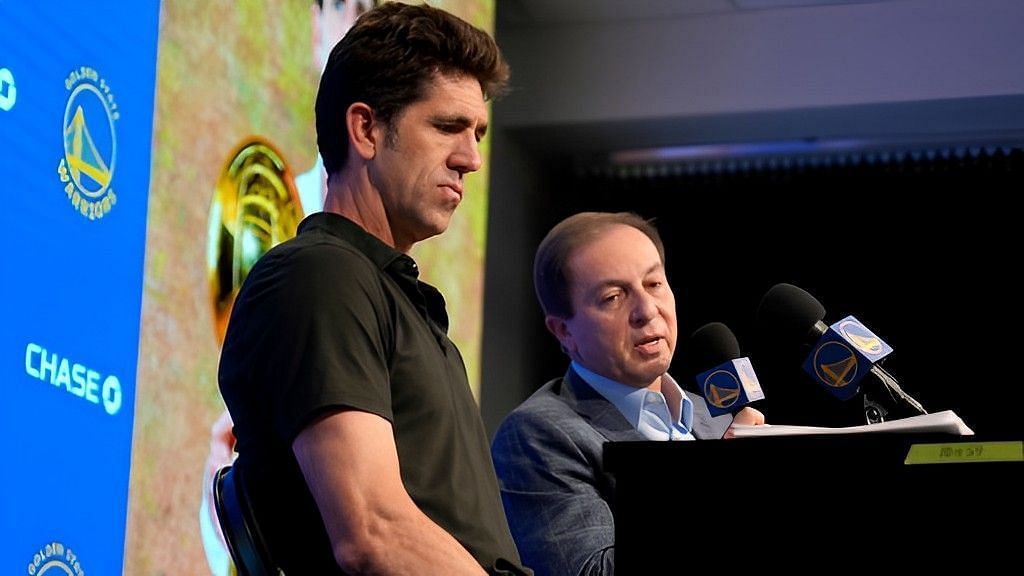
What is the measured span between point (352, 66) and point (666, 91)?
4.18m

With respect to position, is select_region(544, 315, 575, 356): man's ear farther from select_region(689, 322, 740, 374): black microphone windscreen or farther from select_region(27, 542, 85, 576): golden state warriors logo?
select_region(27, 542, 85, 576): golden state warriors logo

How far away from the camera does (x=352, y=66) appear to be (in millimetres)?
1731

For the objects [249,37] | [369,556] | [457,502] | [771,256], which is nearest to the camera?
[369,556]

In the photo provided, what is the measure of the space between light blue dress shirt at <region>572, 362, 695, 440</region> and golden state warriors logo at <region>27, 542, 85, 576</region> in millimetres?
852

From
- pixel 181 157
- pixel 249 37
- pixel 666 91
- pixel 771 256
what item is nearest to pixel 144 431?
pixel 181 157

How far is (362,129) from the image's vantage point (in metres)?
1.72

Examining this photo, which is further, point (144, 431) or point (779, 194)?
point (779, 194)

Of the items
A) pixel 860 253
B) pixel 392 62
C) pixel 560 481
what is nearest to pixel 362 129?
pixel 392 62

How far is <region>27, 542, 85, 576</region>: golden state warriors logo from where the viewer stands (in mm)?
1896

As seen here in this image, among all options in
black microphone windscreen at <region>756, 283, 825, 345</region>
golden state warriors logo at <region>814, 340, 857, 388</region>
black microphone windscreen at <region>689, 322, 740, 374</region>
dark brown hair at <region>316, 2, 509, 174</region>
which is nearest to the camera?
dark brown hair at <region>316, 2, 509, 174</region>

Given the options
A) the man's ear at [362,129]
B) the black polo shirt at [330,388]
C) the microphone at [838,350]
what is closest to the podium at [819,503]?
the black polo shirt at [330,388]

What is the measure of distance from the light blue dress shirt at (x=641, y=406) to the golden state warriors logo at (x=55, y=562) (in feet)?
A: 2.79

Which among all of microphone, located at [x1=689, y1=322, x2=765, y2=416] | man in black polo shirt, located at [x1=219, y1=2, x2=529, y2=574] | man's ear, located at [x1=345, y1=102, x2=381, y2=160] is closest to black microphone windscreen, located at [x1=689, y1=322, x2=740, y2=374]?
microphone, located at [x1=689, y1=322, x2=765, y2=416]

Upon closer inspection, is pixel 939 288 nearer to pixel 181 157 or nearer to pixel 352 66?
pixel 181 157
